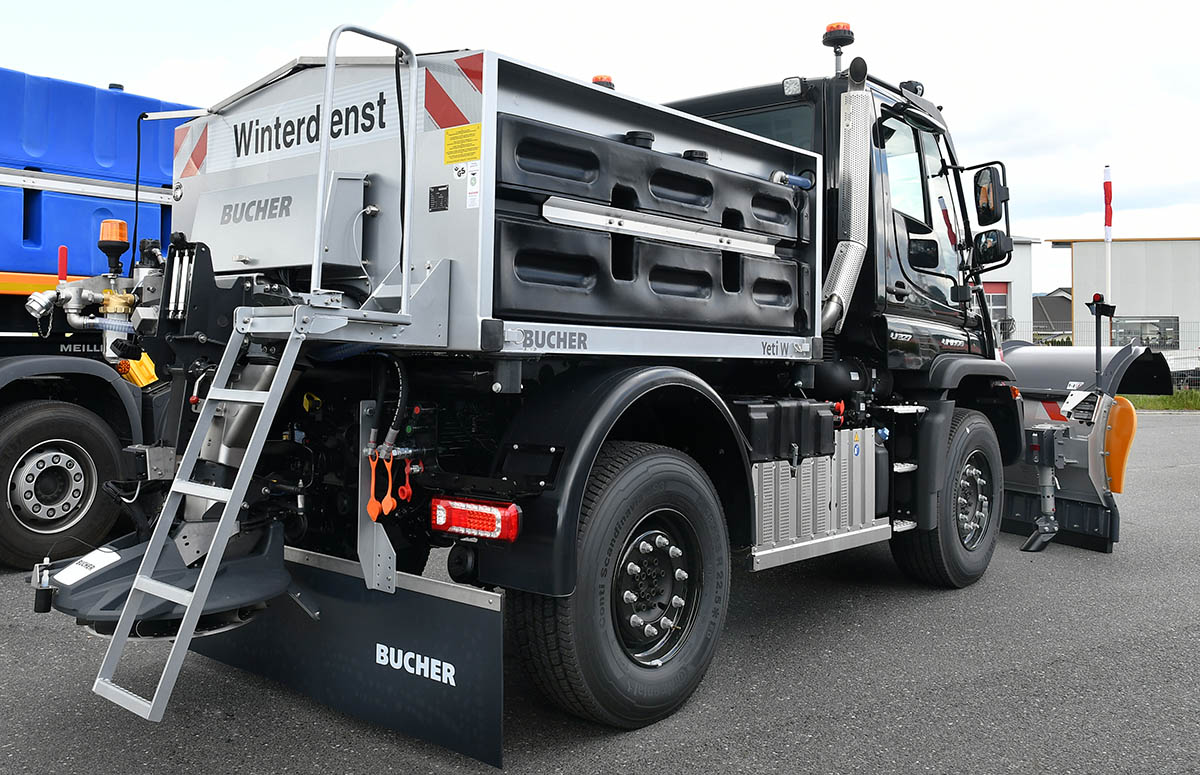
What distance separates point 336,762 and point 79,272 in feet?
14.2

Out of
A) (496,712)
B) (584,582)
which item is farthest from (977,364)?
(496,712)

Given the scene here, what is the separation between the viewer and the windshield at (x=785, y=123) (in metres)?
5.57

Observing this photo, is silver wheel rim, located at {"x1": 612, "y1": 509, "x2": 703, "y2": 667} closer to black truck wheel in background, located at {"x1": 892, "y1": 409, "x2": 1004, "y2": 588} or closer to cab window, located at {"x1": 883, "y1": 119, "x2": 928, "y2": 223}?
black truck wheel in background, located at {"x1": 892, "y1": 409, "x2": 1004, "y2": 588}

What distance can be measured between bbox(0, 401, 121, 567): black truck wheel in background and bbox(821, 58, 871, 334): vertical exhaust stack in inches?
173

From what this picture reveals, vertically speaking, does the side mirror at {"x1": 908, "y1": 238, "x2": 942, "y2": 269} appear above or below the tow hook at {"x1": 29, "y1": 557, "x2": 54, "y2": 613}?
above

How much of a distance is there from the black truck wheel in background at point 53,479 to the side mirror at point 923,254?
16.1ft

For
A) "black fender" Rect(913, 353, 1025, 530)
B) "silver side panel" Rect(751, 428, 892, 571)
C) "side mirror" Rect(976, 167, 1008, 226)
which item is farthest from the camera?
"side mirror" Rect(976, 167, 1008, 226)

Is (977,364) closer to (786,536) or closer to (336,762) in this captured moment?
(786,536)

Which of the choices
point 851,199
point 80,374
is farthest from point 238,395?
point 80,374

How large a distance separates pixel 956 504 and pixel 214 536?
4327 mm

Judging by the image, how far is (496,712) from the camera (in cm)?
332

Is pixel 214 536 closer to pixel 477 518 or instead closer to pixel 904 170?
pixel 477 518

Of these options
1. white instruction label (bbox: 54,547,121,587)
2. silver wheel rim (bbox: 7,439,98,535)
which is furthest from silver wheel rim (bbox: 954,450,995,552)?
silver wheel rim (bbox: 7,439,98,535)

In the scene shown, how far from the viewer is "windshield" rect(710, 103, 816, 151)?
5.57 metres
